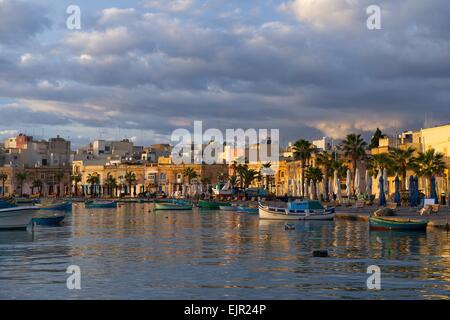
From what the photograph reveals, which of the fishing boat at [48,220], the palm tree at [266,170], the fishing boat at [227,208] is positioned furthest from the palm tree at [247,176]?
the fishing boat at [48,220]

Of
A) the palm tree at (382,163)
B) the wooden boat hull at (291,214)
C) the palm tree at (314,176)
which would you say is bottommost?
the wooden boat hull at (291,214)

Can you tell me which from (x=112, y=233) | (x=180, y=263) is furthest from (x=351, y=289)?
(x=112, y=233)

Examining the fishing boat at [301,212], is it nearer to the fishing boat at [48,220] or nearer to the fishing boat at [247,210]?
the fishing boat at [247,210]

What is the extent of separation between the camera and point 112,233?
64.4 meters

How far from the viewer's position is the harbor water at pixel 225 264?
1172 inches

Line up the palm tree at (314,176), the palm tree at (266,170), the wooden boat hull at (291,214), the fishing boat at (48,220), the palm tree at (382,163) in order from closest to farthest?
the fishing boat at (48,220)
the wooden boat hull at (291,214)
the palm tree at (382,163)
the palm tree at (314,176)
the palm tree at (266,170)

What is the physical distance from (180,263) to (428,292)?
575 inches

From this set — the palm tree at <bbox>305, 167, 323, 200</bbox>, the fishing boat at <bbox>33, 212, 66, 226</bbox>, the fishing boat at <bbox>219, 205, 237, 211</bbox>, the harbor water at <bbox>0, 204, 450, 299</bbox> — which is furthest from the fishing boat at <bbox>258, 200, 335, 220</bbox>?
the palm tree at <bbox>305, 167, 323, 200</bbox>

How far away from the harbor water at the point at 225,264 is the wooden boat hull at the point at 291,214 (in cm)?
1896

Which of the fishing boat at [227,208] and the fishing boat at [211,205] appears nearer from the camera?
the fishing boat at [227,208]

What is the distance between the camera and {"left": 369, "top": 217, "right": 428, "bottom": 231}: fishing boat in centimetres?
5875

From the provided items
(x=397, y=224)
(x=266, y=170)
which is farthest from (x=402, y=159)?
(x=266, y=170)

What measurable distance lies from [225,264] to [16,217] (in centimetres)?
3133
